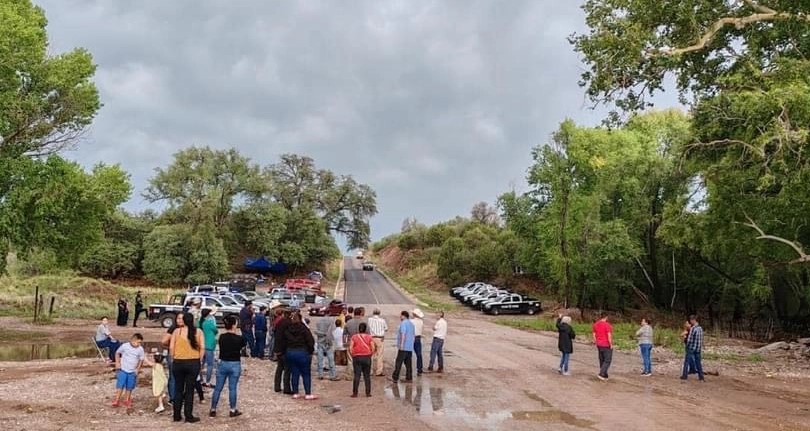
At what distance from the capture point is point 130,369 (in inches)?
481

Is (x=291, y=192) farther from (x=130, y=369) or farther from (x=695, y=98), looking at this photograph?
(x=130, y=369)

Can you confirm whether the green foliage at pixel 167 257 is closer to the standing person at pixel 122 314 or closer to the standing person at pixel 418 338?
the standing person at pixel 122 314

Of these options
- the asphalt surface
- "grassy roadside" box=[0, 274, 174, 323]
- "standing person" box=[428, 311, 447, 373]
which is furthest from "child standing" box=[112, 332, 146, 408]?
the asphalt surface

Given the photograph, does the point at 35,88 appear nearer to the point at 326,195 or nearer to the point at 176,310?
the point at 176,310

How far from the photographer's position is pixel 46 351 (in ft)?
76.7

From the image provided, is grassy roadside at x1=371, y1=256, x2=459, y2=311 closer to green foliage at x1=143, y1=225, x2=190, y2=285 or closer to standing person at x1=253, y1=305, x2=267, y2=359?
green foliage at x1=143, y1=225, x2=190, y2=285

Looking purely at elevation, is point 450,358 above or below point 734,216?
below

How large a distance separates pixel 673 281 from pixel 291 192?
5136 cm

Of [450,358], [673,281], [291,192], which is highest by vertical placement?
[291,192]

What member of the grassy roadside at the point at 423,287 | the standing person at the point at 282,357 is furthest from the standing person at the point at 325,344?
the grassy roadside at the point at 423,287

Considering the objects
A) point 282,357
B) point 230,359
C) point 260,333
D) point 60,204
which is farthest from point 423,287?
point 230,359

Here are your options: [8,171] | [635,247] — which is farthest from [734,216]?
[8,171]

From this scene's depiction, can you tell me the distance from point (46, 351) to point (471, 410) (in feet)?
57.7

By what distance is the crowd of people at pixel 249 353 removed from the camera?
11.0m
